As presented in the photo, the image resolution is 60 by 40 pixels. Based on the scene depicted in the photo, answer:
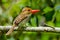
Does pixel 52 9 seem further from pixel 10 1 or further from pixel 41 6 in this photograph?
pixel 10 1

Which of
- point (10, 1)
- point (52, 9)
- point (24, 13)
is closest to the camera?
point (24, 13)

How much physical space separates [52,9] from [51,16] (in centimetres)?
7

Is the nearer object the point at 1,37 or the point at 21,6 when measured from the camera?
the point at 1,37

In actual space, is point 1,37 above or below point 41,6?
below

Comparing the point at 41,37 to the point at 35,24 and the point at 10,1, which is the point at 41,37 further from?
the point at 10,1

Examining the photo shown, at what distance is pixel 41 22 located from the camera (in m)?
2.76

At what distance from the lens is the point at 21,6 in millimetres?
2854

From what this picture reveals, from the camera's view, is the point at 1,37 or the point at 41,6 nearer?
the point at 1,37

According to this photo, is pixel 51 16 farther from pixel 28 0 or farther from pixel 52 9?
pixel 28 0

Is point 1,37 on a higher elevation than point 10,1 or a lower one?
lower

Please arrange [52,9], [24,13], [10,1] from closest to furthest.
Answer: [24,13] < [52,9] < [10,1]

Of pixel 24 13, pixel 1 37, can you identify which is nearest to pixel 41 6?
pixel 24 13

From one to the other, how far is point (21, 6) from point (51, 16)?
29 cm

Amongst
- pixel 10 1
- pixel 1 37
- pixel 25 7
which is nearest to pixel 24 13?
pixel 25 7
